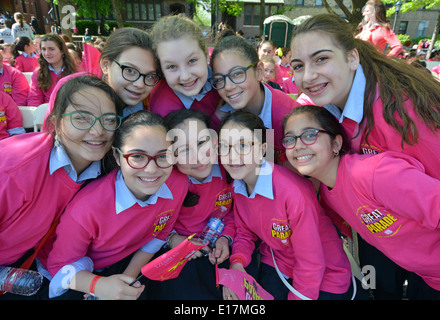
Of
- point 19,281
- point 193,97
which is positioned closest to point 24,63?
point 193,97

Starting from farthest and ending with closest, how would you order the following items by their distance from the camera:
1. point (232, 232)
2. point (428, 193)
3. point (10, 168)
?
point (232, 232) → point (10, 168) → point (428, 193)

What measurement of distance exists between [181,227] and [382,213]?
1.41 m

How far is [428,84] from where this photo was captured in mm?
1643

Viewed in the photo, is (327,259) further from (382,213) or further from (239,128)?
(239,128)

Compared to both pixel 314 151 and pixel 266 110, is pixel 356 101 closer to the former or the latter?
pixel 314 151

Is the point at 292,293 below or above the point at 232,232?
below

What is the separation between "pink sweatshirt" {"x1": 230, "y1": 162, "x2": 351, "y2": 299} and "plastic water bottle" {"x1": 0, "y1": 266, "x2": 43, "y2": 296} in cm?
125

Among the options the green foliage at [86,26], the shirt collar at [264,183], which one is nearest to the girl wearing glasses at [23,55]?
the shirt collar at [264,183]

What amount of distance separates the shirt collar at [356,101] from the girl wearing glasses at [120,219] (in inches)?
45.2

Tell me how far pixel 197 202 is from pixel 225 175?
12.0 inches

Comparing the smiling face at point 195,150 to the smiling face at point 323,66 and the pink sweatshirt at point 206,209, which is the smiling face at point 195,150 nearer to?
the pink sweatshirt at point 206,209

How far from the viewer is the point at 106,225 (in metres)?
1.74

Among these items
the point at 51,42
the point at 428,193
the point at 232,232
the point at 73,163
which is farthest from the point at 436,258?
the point at 51,42

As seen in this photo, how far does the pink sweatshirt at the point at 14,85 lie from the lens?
16.2ft
